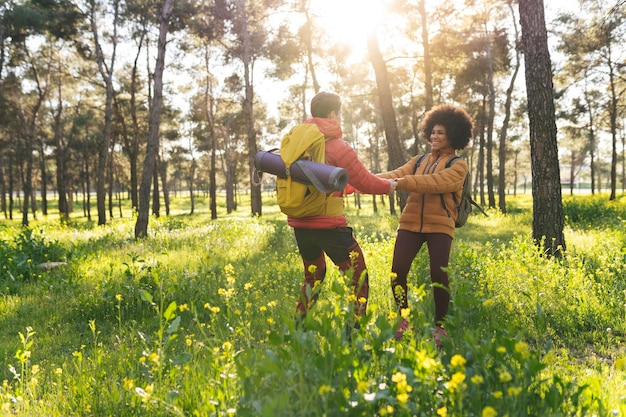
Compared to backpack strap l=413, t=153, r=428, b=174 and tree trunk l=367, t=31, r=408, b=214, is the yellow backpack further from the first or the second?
tree trunk l=367, t=31, r=408, b=214

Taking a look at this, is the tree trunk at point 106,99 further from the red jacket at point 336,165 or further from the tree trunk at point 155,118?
the red jacket at point 336,165

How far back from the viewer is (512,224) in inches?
595

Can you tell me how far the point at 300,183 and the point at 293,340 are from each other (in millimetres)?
1502

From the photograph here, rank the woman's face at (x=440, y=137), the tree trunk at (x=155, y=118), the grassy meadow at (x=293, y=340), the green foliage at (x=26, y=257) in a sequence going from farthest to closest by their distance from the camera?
1. the tree trunk at (x=155, y=118)
2. the green foliage at (x=26, y=257)
3. the woman's face at (x=440, y=137)
4. the grassy meadow at (x=293, y=340)

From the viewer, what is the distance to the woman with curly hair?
378 centimetres

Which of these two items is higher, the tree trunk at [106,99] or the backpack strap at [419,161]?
the tree trunk at [106,99]

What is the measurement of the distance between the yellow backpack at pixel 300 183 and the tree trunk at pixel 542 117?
4795 millimetres

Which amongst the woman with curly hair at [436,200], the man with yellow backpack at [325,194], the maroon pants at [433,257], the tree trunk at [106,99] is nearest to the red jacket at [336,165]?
the man with yellow backpack at [325,194]

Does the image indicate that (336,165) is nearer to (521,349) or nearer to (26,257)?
(521,349)

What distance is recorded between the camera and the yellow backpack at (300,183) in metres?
3.24

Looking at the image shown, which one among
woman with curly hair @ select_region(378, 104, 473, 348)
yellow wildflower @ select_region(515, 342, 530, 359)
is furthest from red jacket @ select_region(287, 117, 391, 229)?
yellow wildflower @ select_region(515, 342, 530, 359)

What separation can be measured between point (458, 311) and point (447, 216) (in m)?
2.03

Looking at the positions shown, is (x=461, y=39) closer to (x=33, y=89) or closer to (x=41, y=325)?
(x=41, y=325)

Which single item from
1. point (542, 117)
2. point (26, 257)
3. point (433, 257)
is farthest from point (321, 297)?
point (26, 257)
